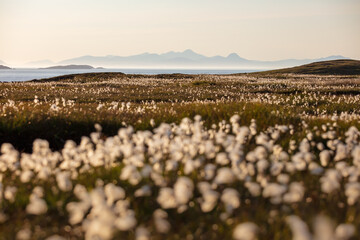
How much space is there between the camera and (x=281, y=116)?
1018cm

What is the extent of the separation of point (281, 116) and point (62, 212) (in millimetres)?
7038

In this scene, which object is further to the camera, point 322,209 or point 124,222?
point 322,209

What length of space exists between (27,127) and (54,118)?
0.78m

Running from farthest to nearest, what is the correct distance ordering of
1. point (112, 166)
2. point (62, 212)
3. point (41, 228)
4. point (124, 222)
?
1. point (112, 166)
2. point (62, 212)
3. point (41, 228)
4. point (124, 222)

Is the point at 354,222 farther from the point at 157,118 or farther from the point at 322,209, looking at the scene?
the point at 157,118

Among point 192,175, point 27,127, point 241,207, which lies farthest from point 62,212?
point 27,127

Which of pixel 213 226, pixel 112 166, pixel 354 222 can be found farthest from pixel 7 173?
pixel 354 222

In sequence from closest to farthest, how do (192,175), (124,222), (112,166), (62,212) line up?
(124,222) < (62,212) < (192,175) < (112,166)

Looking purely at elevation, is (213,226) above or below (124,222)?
below

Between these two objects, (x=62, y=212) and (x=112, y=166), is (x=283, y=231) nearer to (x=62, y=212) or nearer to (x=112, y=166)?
(x=62, y=212)

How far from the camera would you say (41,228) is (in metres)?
4.29

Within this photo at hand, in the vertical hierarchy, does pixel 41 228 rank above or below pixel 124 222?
below

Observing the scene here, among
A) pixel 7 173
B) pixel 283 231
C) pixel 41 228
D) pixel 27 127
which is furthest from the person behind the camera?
pixel 27 127

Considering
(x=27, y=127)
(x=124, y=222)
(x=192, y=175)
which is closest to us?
(x=124, y=222)
